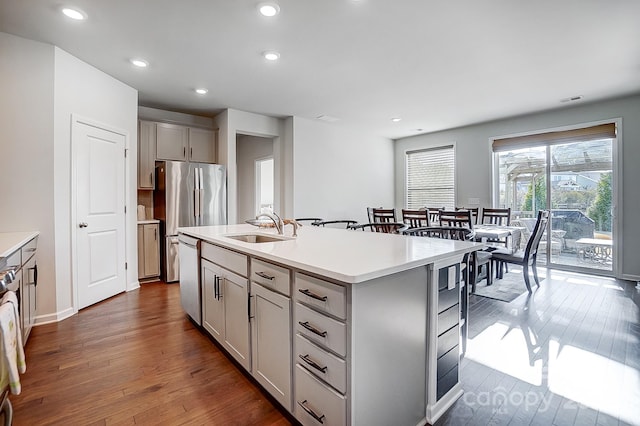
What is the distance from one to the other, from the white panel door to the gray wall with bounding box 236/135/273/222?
2930mm

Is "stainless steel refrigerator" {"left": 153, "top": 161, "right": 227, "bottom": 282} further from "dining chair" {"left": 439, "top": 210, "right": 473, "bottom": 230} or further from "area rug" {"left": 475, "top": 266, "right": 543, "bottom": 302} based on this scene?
"area rug" {"left": 475, "top": 266, "right": 543, "bottom": 302}

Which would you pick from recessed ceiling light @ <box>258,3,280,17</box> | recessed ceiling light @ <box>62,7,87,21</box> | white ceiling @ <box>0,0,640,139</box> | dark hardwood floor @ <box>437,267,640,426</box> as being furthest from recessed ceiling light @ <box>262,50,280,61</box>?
dark hardwood floor @ <box>437,267,640,426</box>

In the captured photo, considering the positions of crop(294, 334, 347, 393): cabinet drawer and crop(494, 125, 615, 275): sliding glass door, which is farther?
crop(494, 125, 615, 275): sliding glass door

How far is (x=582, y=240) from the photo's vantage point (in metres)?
4.77

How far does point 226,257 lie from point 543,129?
17.6ft

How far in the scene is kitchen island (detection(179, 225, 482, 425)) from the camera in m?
1.26

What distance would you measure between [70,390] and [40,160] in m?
2.16

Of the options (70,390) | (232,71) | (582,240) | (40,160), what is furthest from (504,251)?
(40,160)

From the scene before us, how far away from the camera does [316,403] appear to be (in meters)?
1.39

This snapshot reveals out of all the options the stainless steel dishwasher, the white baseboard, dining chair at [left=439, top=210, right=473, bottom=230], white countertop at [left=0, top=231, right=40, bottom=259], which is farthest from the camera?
dining chair at [left=439, top=210, right=473, bottom=230]

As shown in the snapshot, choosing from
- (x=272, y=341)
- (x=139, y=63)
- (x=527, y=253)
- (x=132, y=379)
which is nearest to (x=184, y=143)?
(x=139, y=63)

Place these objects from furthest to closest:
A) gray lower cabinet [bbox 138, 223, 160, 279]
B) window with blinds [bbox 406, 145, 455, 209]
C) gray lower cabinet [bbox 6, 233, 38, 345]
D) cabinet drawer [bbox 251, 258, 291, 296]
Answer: window with blinds [bbox 406, 145, 455, 209] → gray lower cabinet [bbox 138, 223, 160, 279] → gray lower cabinet [bbox 6, 233, 38, 345] → cabinet drawer [bbox 251, 258, 291, 296]

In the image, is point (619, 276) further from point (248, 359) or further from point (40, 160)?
point (40, 160)

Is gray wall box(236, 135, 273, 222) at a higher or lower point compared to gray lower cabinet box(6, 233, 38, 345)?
higher
